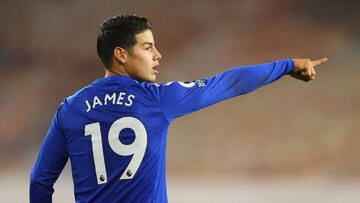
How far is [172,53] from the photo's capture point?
146 inches

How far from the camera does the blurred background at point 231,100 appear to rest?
3.55m

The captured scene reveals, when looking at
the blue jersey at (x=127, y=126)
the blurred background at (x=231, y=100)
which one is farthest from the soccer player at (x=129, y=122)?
the blurred background at (x=231, y=100)

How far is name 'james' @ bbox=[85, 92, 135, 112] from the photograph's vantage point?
53.1 inches

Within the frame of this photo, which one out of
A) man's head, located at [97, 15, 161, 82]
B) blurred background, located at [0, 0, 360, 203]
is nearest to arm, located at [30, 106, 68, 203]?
man's head, located at [97, 15, 161, 82]

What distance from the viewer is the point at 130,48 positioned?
1430mm

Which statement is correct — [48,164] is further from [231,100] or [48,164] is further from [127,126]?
[231,100]

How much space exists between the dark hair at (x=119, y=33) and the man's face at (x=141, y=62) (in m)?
0.01

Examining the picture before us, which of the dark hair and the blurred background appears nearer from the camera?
the dark hair

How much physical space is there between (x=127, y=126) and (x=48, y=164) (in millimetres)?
236

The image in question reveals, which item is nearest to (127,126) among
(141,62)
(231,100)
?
(141,62)

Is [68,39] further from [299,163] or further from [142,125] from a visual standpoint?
[142,125]

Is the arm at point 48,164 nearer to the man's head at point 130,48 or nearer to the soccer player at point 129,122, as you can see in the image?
the soccer player at point 129,122

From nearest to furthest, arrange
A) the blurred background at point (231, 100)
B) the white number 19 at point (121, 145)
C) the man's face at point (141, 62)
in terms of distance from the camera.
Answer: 1. the white number 19 at point (121, 145)
2. the man's face at point (141, 62)
3. the blurred background at point (231, 100)

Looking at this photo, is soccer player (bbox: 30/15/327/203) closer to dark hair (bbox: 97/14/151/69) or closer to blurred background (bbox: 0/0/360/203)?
dark hair (bbox: 97/14/151/69)
